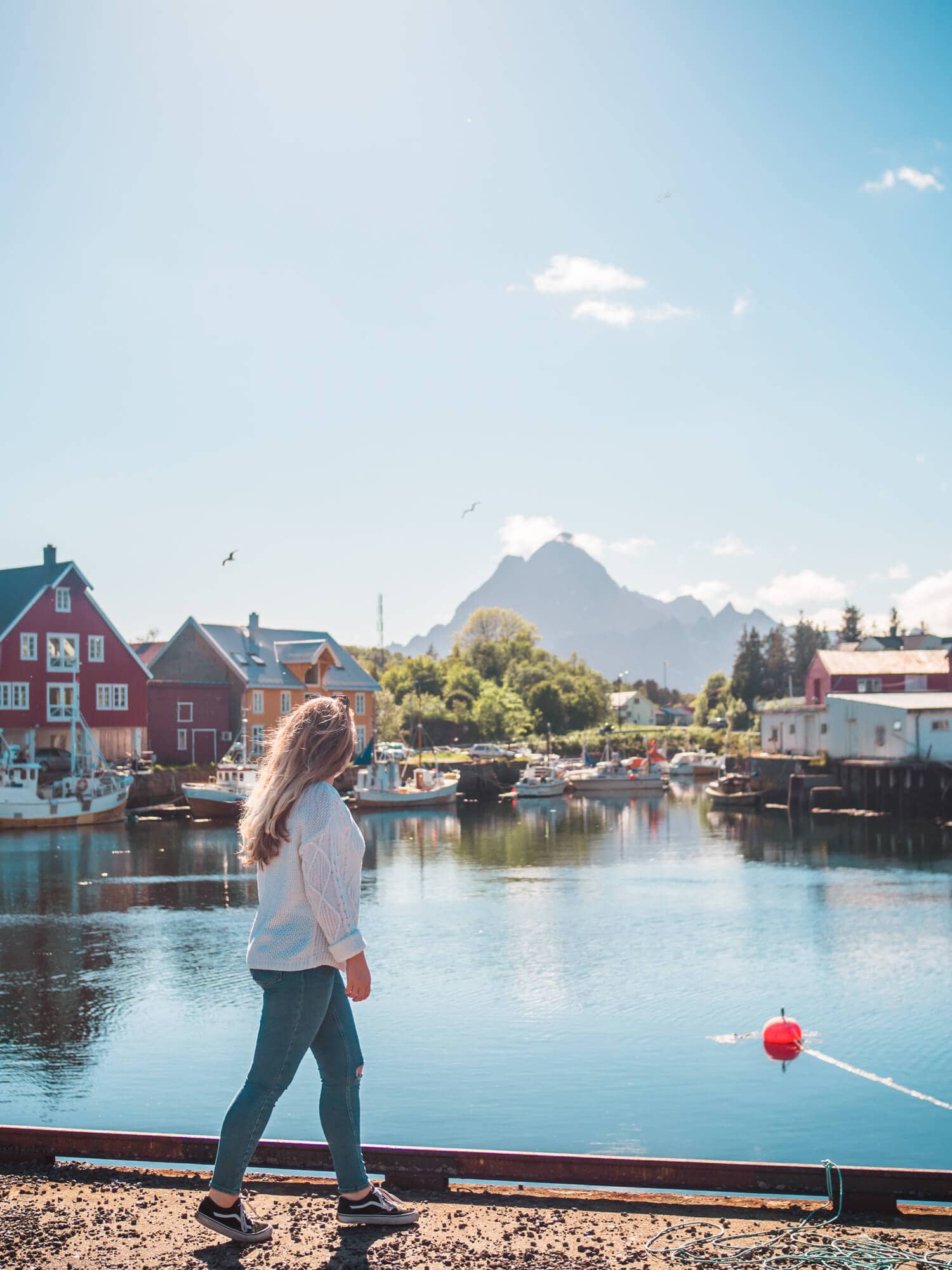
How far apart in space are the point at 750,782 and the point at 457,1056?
62.8 metres

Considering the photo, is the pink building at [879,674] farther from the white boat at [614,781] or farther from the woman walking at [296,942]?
the woman walking at [296,942]

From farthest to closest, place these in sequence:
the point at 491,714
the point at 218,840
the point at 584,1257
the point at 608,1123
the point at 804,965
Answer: the point at 491,714 < the point at 218,840 < the point at 804,965 < the point at 608,1123 < the point at 584,1257

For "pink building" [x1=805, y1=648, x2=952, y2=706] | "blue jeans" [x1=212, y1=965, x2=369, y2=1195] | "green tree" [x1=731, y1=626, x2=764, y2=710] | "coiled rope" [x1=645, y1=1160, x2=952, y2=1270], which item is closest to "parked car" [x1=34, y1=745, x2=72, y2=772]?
"pink building" [x1=805, y1=648, x2=952, y2=706]

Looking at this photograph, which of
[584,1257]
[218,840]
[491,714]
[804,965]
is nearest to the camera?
[584,1257]

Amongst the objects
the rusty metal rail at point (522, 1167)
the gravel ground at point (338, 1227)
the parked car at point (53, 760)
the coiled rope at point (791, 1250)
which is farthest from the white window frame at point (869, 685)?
the coiled rope at point (791, 1250)

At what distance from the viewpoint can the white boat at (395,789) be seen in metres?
70.0

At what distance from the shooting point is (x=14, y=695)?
5625 cm

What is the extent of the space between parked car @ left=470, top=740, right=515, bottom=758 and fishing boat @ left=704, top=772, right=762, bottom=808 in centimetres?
2210

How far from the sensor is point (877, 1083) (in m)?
14.8

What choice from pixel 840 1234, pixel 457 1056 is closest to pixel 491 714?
pixel 457 1056

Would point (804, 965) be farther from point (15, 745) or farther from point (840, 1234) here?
point (15, 745)

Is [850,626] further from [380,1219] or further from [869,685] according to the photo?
[380,1219]

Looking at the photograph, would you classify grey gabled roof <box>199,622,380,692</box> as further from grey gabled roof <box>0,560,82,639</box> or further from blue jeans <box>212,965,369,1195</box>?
blue jeans <box>212,965,369,1195</box>

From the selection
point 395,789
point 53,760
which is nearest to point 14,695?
point 53,760
